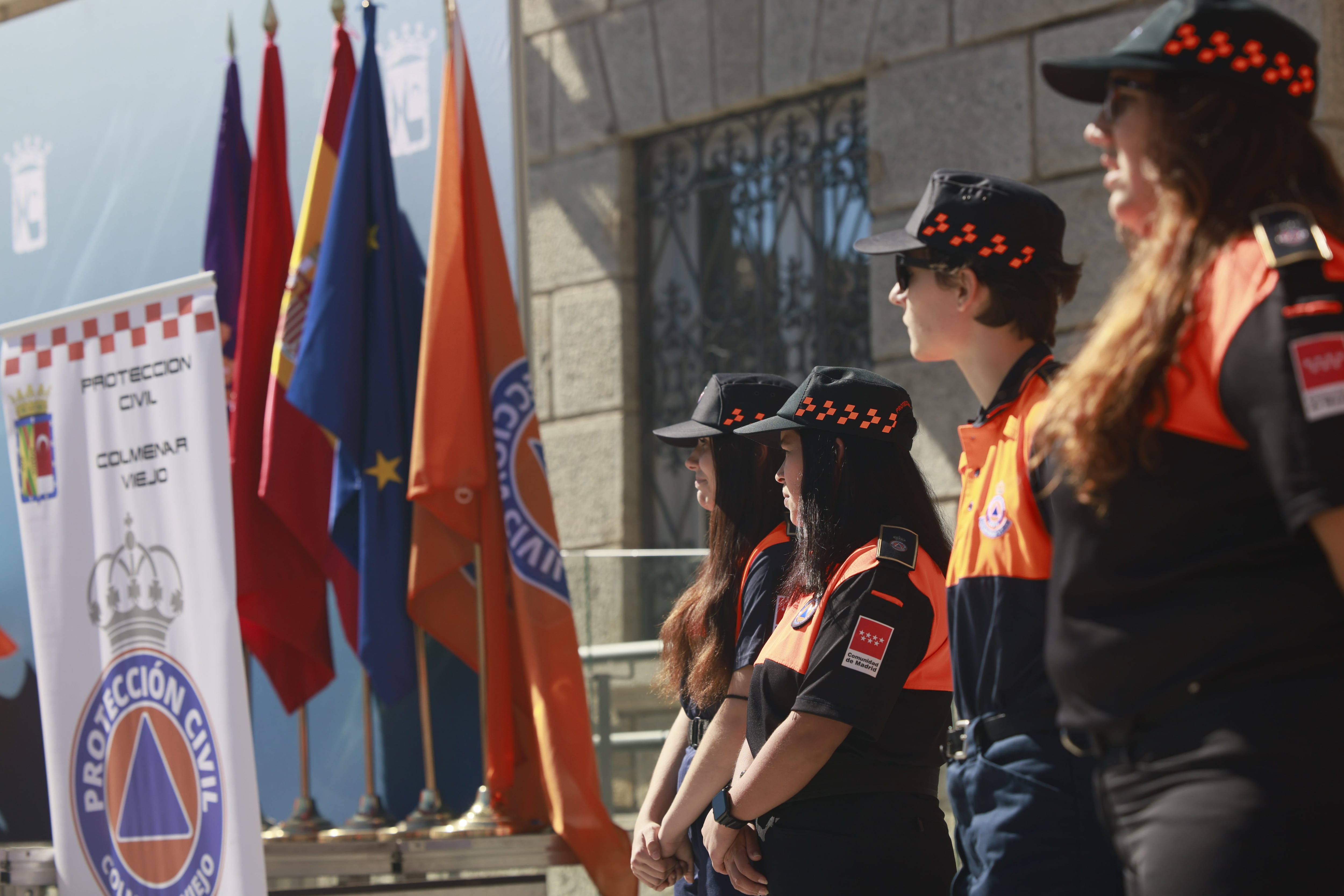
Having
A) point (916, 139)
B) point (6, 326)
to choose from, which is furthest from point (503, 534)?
point (916, 139)

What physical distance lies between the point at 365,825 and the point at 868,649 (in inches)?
102

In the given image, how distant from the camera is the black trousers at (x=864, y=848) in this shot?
2.65 m

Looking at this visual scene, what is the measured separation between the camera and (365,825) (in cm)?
462

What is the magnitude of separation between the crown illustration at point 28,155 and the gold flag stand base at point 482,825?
3.61 m

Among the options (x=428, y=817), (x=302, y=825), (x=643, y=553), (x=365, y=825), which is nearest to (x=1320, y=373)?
(x=428, y=817)

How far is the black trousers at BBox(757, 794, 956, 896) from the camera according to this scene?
8.71ft

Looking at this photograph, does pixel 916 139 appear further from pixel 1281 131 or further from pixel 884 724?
pixel 1281 131

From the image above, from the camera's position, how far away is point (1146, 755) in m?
1.54

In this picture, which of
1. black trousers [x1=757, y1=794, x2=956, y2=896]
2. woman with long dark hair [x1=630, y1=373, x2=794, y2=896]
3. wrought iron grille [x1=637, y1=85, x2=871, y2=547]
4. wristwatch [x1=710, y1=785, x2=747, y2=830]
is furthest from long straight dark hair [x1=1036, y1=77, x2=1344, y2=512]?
wrought iron grille [x1=637, y1=85, x2=871, y2=547]

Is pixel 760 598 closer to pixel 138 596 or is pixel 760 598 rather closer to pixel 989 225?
pixel 989 225

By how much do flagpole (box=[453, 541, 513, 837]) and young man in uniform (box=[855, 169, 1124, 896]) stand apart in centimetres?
232

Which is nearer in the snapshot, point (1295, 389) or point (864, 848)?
point (1295, 389)

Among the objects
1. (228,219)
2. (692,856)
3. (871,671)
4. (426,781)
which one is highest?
(228,219)

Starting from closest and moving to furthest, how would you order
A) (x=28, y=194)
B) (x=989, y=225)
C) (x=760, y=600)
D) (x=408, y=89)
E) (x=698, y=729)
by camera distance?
(x=989, y=225), (x=760, y=600), (x=698, y=729), (x=408, y=89), (x=28, y=194)
